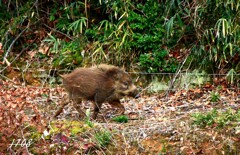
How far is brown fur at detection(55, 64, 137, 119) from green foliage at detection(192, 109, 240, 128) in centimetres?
165

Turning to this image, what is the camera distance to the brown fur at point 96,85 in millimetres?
8258

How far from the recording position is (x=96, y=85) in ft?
27.2

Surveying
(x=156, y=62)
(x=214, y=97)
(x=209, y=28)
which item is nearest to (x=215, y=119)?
(x=214, y=97)

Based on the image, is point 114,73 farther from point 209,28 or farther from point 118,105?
point 209,28

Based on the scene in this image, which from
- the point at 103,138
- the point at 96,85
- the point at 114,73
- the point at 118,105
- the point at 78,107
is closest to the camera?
the point at 103,138

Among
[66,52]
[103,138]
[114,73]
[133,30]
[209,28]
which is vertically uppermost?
[209,28]

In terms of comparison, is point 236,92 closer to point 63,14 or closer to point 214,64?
point 214,64

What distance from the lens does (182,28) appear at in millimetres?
11086

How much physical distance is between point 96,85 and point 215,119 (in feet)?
6.48

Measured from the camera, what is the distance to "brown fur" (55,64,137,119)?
8258mm

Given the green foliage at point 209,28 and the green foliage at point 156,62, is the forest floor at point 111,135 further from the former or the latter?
the green foliage at point 156,62

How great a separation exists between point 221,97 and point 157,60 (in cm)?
196

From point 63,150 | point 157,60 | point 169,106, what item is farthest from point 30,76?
point 63,150

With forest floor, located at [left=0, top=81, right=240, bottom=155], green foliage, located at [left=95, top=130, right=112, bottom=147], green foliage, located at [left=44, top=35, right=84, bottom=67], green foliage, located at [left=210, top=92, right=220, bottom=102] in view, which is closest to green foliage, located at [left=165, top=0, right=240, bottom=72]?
green foliage, located at [left=210, top=92, right=220, bottom=102]
